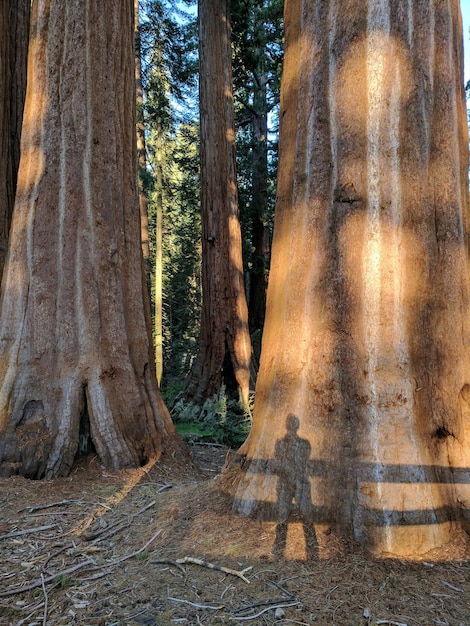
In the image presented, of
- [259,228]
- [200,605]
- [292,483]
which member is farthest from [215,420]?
[259,228]

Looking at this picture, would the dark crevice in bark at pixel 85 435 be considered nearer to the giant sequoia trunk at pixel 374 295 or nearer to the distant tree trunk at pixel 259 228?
the giant sequoia trunk at pixel 374 295

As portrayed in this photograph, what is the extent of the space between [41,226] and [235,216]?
220 inches

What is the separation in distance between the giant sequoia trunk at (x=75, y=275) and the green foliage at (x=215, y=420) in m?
2.75

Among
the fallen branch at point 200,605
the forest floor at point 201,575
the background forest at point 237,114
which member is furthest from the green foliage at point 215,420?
the fallen branch at point 200,605

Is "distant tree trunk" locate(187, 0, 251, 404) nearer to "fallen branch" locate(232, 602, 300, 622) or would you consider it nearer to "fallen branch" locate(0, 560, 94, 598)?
"fallen branch" locate(0, 560, 94, 598)

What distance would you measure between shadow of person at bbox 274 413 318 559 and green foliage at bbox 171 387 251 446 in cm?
482

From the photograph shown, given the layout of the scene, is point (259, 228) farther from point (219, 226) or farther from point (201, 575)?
point (201, 575)

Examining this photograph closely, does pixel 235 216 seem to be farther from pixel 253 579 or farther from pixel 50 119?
pixel 253 579

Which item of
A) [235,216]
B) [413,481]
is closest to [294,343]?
[413,481]

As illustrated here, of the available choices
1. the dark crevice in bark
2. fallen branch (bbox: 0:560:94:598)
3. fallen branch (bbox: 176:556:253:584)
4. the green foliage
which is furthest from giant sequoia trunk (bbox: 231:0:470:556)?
the green foliage

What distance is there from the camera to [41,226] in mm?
4660

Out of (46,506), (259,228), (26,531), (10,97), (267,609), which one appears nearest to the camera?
(267,609)

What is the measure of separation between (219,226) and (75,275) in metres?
5.26

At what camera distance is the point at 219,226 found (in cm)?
957
